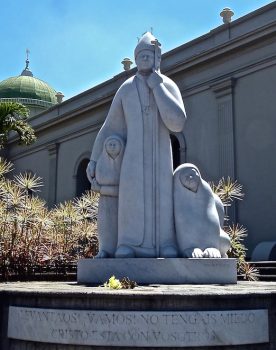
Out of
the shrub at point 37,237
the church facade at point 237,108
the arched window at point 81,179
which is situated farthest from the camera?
the arched window at point 81,179

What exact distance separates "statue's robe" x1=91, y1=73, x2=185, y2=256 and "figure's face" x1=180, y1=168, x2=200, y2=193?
17 cm

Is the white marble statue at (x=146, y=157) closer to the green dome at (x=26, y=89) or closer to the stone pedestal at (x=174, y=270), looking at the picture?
the stone pedestal at (x=174, y=270)

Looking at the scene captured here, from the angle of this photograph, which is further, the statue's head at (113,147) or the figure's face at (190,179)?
the statue's head at (113,147)

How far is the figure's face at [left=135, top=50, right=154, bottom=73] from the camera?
6160mm

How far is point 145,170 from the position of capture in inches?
233

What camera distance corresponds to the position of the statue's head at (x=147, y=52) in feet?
20.1

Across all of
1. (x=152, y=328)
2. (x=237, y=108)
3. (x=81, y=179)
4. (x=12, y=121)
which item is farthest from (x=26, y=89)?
(x=152, y=328)

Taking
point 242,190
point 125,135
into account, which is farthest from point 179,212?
point 242,190

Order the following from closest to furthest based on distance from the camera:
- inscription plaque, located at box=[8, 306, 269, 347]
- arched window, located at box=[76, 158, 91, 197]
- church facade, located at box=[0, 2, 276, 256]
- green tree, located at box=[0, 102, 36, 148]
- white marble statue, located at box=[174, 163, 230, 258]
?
inscription plaque, located at box=[8, 306, 269, 347] < white marble statue, located at box=[174, 163, 230, 258] < church facade, located at box=[0, 2, 276, 256] < green tree, located at box=[0, 102, 36, 148] < arched window, located at box=[76, 158, 91, 197]

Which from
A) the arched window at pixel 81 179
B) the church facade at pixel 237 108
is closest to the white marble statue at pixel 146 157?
the church facade at pixel 237 108

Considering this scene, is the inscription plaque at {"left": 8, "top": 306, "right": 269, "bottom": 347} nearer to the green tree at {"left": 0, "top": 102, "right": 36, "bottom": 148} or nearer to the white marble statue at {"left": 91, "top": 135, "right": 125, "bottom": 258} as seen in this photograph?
the white marble statue at {"left": 91, "top": 135, "right": 125, "bottom": 258}

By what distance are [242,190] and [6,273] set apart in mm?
10704

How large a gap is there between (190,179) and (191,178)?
2 cm

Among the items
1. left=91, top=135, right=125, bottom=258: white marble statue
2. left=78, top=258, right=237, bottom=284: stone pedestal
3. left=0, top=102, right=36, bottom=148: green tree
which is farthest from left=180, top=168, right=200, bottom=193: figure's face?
left=0, top=102, right=36, bottom=148: green tree
